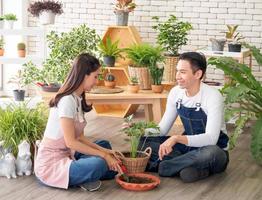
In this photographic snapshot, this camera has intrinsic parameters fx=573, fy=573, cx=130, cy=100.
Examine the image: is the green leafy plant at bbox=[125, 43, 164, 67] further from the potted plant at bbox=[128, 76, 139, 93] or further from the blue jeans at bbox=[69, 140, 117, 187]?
the blue jeans at bbox=[69, 140, 117, 187]

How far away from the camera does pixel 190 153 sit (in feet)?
13.7

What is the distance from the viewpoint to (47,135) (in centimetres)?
391

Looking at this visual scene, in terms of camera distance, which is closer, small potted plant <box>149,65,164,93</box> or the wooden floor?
the wooden floor

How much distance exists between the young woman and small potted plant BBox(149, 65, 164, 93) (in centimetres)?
154

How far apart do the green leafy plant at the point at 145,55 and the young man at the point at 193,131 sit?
1.05m

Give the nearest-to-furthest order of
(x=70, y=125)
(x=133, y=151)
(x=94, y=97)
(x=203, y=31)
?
(x=70, y=125)
(x=133, y=151)
(x=94, y=97)
(x=203, y=31)

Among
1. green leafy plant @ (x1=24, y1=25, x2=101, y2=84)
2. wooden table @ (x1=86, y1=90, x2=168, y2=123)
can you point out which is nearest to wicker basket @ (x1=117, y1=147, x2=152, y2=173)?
wooden table @ (x1=86, y1=90, x2=168, y2=123)

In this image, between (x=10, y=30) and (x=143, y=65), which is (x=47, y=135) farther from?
(x=10, y=30)

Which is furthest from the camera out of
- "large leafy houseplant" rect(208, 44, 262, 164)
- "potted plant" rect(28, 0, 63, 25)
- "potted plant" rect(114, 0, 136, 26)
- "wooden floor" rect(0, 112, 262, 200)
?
"potted plant" rect(114, 0, 136, 26)

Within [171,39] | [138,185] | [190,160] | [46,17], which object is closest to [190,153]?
[190,160]

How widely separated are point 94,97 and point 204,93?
4.41 feet

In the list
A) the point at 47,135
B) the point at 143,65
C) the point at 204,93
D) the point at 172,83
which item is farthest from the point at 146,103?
the point at 47,135

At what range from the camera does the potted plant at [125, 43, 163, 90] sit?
5.45 metres

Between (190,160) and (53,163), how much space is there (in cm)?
99
